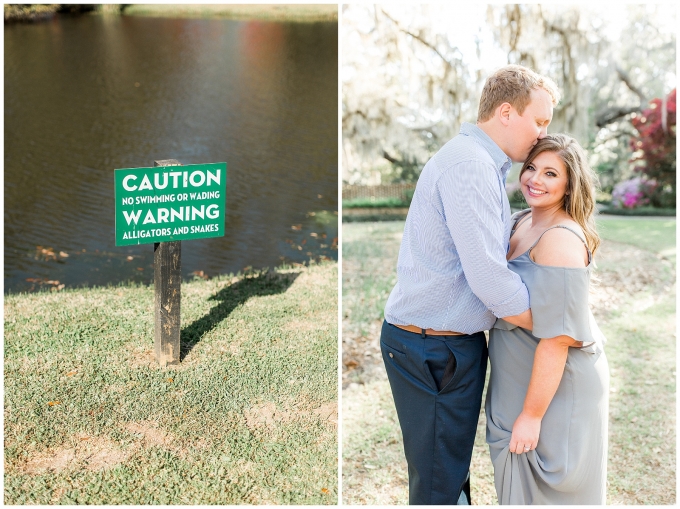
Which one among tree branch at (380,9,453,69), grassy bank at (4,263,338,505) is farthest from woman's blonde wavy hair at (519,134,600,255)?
tree branch at (380,9,453,69)

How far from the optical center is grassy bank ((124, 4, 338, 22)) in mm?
24597

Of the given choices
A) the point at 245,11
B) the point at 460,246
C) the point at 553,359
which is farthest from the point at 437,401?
the point at 245,11

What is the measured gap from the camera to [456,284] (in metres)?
2.57

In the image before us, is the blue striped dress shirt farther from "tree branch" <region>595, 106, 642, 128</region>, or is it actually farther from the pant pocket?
"tree branch" <region>595, 106, 642, 128</region>

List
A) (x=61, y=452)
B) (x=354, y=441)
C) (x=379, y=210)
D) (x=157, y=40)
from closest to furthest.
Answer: (x=61, y=452)
(x=354, y=441)
(x=379, y=210)
(x=157, y=40)

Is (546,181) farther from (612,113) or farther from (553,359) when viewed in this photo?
(612,113)

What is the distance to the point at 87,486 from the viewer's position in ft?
10.6

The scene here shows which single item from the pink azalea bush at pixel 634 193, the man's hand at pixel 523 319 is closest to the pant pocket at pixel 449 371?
the man's hand at pixel 523 319

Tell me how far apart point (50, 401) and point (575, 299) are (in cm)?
291

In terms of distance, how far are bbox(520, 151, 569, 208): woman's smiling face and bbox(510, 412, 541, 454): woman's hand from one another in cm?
80

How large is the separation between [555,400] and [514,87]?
1.17m

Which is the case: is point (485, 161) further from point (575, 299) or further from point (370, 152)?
point (370, 152)

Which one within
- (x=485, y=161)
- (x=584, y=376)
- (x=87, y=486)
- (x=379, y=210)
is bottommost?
(x=379, y=210)

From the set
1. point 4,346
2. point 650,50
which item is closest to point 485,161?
point 4,346
